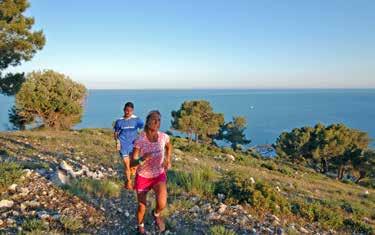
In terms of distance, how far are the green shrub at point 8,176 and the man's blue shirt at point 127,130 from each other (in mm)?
2103

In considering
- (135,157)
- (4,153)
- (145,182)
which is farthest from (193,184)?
(4,153)

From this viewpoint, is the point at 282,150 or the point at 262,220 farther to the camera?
the point at 282,150

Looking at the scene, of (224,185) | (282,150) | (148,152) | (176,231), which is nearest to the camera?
(148,152)

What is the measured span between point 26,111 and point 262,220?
30.5 meters

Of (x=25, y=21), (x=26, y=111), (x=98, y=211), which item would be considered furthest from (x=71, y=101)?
(x=98, y=211)

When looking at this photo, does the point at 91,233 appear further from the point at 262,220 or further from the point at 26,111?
the point at 26,111

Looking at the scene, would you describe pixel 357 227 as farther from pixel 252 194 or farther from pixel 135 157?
pixel 135 157

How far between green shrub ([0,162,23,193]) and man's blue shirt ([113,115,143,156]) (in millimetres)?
2103

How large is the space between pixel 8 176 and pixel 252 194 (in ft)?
16.2

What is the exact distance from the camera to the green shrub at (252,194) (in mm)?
6852

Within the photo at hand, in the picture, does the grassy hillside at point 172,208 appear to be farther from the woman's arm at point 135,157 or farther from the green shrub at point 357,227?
the woman's arm at point 135,157

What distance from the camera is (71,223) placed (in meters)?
4.72

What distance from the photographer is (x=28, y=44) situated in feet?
39.6

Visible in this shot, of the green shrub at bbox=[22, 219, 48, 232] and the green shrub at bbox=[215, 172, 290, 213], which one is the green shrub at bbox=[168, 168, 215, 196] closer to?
the green shrub at bbox=[215, 172, 290, 213]
